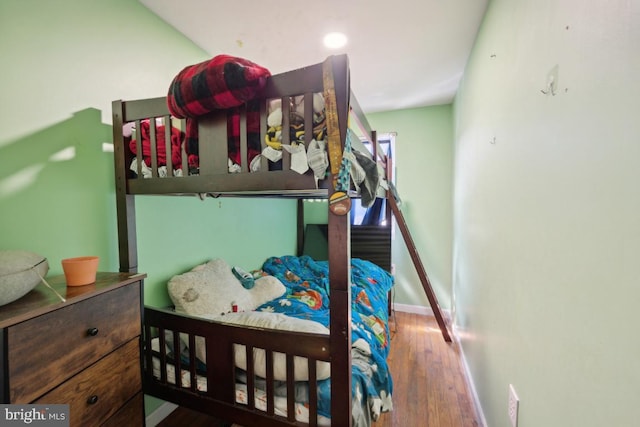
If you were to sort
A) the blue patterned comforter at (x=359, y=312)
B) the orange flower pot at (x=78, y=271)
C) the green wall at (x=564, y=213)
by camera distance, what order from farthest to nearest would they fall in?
1. the blue patterned comforter at (x=359, y=312)
2. the orange flower pot at (x=78, y=271)
3. the green wall at (x=564, y=213)

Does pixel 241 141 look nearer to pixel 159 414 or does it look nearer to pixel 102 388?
pixel 102 388

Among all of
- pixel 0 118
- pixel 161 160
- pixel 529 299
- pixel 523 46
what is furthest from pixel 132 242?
pixel 523 46

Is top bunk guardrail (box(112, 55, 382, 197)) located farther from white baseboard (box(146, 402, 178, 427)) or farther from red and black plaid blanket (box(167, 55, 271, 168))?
white baseboard (box(146, 402, 178, 427))

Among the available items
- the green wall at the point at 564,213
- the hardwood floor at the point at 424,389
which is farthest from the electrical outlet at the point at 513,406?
the hardwood floor at the point at 424,389

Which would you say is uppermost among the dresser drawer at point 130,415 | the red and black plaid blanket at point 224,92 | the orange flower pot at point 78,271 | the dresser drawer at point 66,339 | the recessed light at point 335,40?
the recessed light at point 335,40

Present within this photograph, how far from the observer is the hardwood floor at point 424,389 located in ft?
5.42

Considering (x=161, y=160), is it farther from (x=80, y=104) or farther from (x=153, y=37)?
(x=153, y=37)

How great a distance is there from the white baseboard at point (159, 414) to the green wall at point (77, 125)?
→ 6 centimetres

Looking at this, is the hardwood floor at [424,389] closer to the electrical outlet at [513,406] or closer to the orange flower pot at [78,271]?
the electrical outlet at [513,406]

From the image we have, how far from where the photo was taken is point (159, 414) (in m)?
1.62

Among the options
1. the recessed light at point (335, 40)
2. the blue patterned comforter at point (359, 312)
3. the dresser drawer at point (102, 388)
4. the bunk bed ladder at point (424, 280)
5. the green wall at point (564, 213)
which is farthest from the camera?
the bunk bed ladder at point (424, 280)

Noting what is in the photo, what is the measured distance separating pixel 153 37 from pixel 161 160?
0.95 meters

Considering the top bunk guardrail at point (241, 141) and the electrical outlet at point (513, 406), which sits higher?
the top bunk guardrail at point (241, 141)

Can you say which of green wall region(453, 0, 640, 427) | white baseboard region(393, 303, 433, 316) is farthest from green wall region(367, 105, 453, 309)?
green wall region(453, 0, 640, 427)
